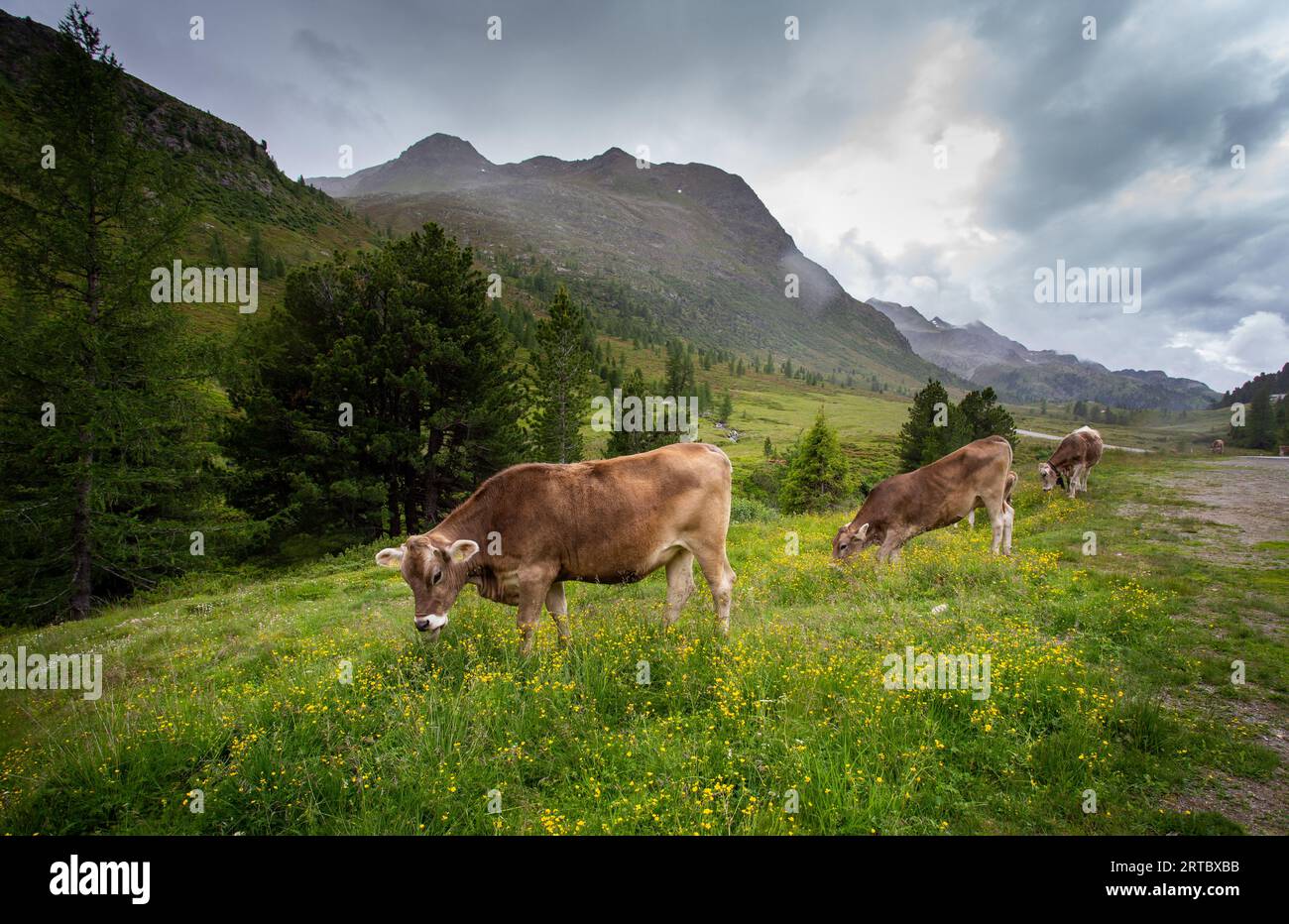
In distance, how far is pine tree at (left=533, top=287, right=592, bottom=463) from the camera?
98.4 feet

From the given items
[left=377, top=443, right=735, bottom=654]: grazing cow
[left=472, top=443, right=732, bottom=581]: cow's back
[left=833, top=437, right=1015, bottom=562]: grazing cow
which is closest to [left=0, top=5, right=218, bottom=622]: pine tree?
[left=377, top=443, right=735, bottom=654]: grazing cow

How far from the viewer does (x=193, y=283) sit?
563 inches

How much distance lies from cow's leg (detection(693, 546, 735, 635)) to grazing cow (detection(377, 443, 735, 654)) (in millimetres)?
16

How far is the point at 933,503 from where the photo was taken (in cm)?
1230

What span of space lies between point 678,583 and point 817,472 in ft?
128

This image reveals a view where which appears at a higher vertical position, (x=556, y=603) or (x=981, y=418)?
(x=981, y=418)

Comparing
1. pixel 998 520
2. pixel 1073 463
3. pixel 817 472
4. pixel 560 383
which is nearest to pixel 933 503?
pixel 998 520

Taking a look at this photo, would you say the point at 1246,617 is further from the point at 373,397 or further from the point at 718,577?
the point at 373,397

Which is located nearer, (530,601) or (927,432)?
(530,601)

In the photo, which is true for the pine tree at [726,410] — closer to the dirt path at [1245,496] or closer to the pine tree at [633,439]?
the pine tree at [633,439]

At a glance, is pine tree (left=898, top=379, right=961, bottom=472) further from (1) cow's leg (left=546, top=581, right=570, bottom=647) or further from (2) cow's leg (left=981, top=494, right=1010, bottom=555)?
(1) cow's leg (left=546, top=581, right=570, bottom=647)

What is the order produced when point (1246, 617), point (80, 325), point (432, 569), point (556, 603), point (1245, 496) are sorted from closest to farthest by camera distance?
point (432, 569) < point (1246, 617) < point (556, 603) < point (80, 325) < point (1245, 496)

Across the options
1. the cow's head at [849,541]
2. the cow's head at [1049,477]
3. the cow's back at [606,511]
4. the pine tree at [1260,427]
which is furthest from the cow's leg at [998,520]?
the pine tree at [1260,427]
